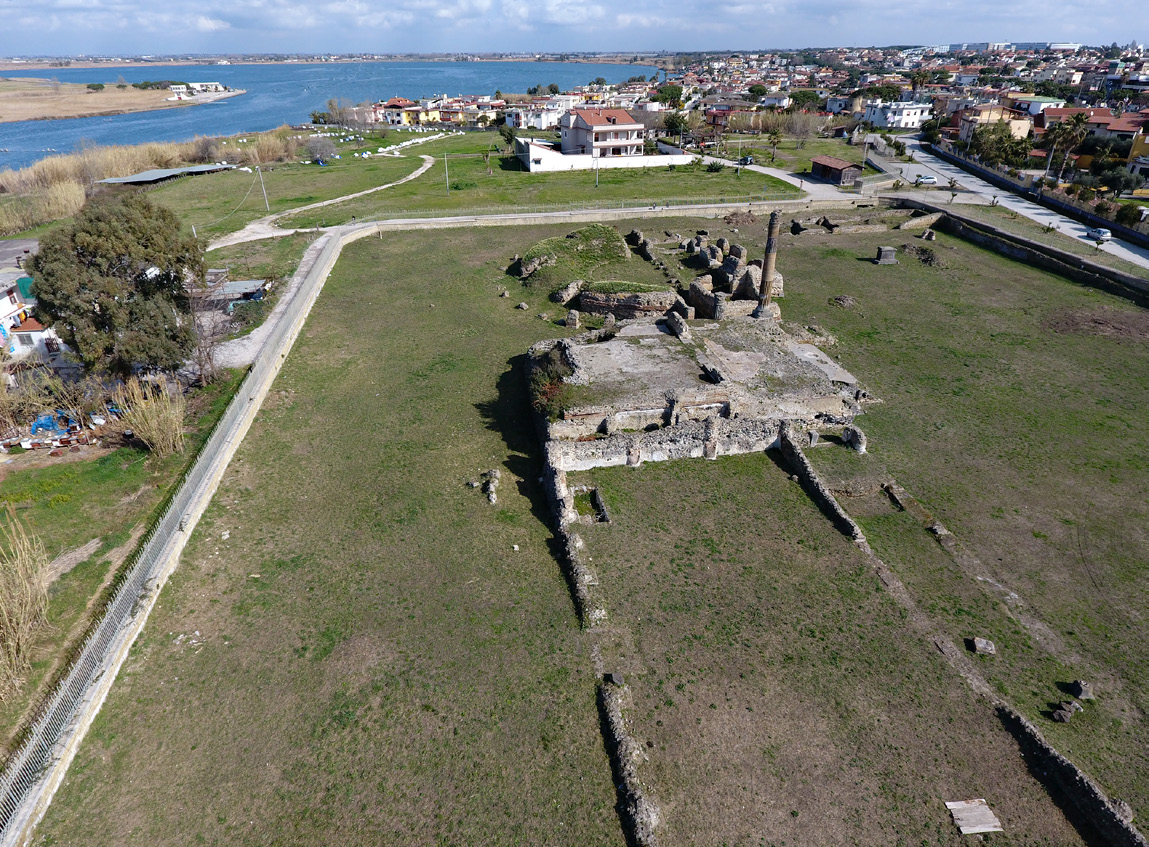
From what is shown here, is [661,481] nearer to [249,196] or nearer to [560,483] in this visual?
[560,483]

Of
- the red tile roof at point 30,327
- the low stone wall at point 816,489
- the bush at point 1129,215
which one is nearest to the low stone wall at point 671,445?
the low stone wall at point 816,489

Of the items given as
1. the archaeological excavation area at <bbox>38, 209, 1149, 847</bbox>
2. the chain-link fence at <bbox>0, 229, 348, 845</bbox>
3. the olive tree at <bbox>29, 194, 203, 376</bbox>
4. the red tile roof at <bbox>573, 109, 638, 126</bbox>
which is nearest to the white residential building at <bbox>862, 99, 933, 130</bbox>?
the red tile roof at <bbox>573, 109, 638, 126</bbox>

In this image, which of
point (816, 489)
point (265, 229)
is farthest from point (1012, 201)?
point (265, 229)

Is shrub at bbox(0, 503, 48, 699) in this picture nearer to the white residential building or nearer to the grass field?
the grass field

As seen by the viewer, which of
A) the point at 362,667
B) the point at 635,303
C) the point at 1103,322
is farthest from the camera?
the point at 635,303

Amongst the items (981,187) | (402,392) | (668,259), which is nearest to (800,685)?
(402,392)

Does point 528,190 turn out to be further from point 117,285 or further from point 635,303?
point 117,285
